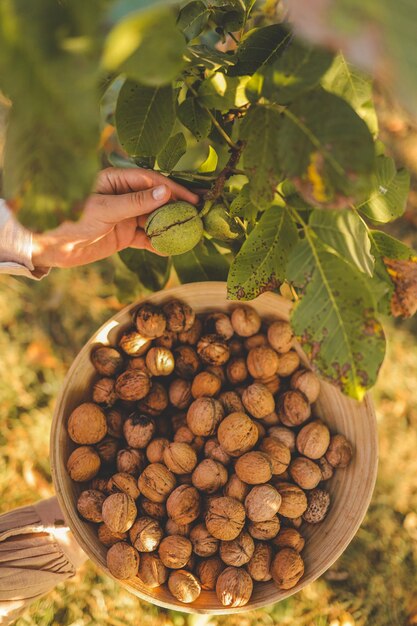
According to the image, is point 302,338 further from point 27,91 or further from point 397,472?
point 397,472

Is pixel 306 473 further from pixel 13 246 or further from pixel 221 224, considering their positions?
pixel 13 246

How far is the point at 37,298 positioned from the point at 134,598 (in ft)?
4.36

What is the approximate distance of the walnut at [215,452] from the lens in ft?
4.81

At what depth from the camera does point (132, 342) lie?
60.1 inches

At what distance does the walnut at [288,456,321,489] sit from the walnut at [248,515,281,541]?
123 mm

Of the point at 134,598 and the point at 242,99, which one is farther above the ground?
the point at 242,99

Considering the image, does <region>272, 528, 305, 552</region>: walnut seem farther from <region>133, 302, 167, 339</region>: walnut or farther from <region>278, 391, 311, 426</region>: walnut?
<region>133, 302, 167, 339</region>: walnut

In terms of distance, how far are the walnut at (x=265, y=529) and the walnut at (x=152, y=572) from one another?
257mm

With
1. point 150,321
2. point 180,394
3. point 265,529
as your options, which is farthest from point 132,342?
point 265,529

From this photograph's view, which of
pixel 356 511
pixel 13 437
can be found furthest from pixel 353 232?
pixel 13 437

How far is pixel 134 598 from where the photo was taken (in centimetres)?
197

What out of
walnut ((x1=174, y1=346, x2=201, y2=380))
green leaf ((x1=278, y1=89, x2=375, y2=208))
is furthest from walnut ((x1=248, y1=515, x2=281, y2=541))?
green leaf ((x1=278, y1=89, x2=375, y2=208))

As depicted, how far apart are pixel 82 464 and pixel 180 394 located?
0.35 meters

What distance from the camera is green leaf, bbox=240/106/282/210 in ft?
2.70
